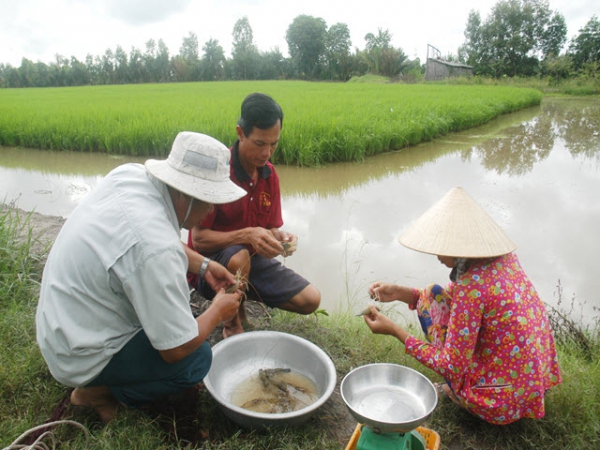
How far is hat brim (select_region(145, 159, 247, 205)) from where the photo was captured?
1.34 m

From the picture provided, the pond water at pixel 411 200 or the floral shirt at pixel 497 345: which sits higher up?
the floral shirt at pixel 497 345

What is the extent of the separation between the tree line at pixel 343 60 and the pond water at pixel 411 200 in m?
23.4

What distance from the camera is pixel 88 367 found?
1410mm

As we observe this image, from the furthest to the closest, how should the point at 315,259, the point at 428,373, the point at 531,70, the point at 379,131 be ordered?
the point at 531,70
the point at 379,131
the point at 315,259
the point at 428,373

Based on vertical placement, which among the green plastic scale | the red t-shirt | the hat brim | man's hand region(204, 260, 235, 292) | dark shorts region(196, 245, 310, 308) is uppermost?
the hat brim

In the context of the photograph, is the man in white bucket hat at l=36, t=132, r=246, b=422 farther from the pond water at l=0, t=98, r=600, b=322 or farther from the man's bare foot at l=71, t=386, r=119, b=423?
the pond water at l=0, t=98, r=600, b=322

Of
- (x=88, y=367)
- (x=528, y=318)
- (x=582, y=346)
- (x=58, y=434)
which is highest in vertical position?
(x=528, y=318)

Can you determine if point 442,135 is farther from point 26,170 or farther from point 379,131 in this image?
point 26,170

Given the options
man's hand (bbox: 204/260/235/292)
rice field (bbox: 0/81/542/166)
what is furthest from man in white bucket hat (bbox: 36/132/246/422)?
rice field (bbox: 0/81/542/166)

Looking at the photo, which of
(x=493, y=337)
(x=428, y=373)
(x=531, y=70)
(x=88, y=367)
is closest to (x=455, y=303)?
(x=493, y=337)

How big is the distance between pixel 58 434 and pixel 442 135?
8.71 m

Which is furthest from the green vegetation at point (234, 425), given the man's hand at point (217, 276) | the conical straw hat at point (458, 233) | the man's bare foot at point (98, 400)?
the conical straw hat at point (458, 233)

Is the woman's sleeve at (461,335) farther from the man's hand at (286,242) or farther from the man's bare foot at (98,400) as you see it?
the man's bare foot at (98,400)

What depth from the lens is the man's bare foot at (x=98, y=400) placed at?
5.26 feet
